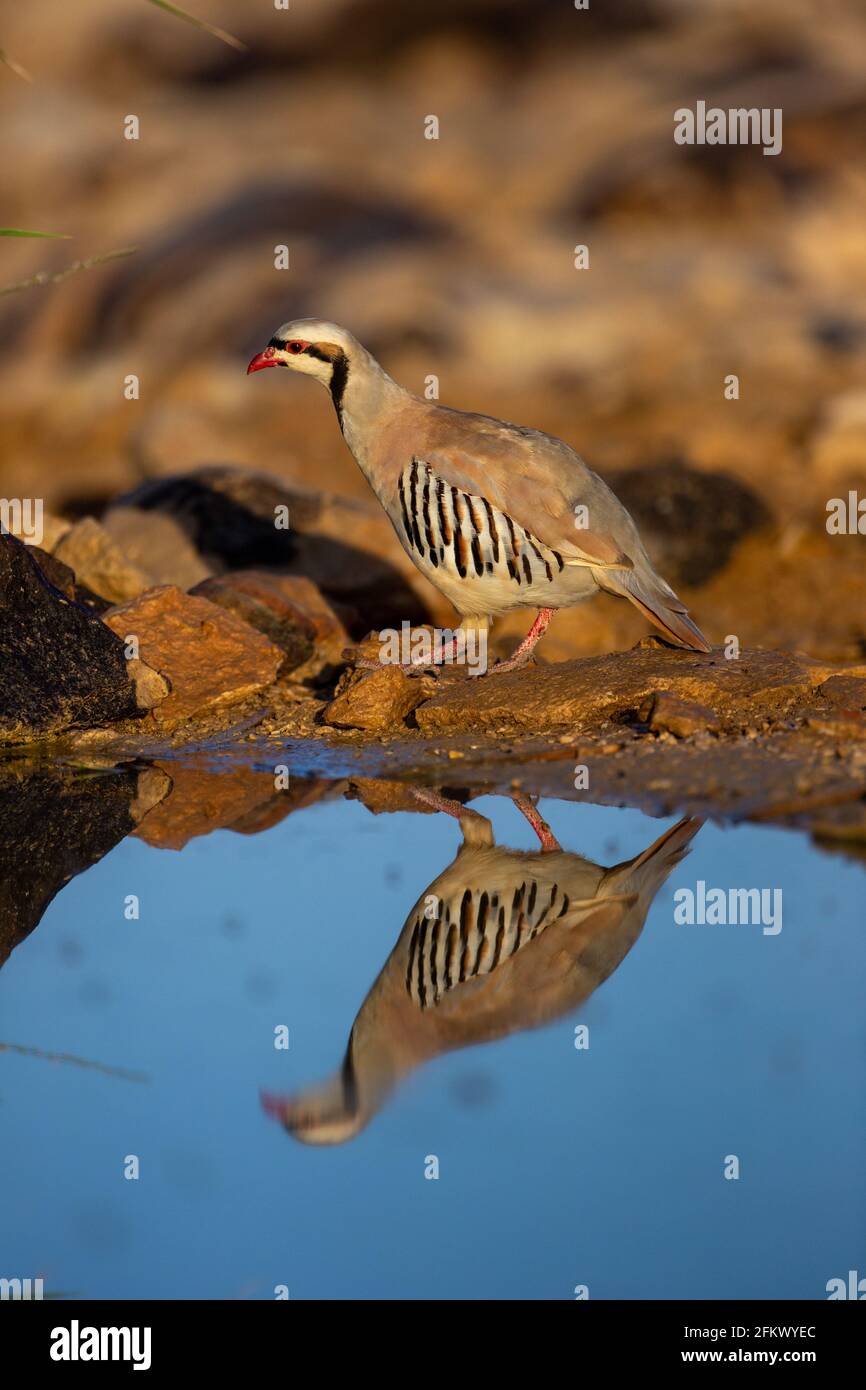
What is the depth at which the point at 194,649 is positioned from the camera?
764 centimetres

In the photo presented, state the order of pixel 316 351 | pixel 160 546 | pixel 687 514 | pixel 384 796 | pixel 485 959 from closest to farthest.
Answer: pixel 485 959, pixel 384 796, pixel 316 351, pixel 160 546, pixel 687 514

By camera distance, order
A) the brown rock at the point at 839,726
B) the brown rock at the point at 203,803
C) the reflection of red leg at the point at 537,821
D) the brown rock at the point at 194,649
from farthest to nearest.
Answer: the brown rock at the point at 194,649
the brown rock at the point at 839,726
the brown rock at the point at 203,803
the reflection of red leg at the point at 537,821

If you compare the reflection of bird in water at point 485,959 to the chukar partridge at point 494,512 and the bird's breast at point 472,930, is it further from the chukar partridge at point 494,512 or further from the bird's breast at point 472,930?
the chukar partridge at point 494,512

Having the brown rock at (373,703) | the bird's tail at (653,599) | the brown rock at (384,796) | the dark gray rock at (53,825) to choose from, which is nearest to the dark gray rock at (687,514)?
the bird's tail at (653,599)

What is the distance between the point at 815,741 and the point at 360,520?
446 cm

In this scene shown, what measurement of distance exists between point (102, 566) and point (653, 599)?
10.9ft

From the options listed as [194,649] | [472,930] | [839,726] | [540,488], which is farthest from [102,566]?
[472,930]

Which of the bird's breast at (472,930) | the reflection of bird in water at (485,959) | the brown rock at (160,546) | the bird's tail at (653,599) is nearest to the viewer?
the reflection of bird in water at (485,959)

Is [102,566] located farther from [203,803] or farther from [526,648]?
[203,803]

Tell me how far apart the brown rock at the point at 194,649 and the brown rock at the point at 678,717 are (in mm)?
2036

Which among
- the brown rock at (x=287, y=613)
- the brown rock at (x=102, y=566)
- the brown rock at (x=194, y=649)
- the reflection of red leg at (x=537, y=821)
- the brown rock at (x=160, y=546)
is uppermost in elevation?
the brown rock at (x=160, y=546)

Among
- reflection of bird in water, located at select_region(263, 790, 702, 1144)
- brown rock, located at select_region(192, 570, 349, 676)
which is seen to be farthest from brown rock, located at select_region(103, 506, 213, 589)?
reflection of bird in water, located at select_region(263, 790, 702, 1144)

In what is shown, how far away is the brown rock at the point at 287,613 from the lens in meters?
8.31

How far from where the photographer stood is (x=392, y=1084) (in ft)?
12.4
